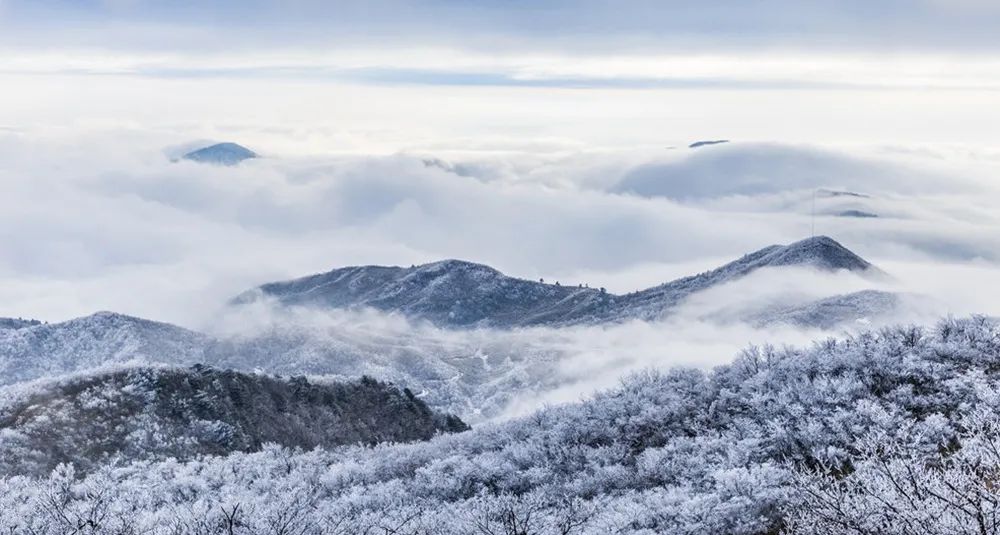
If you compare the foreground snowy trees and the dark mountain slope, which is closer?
the foreground snowy trees

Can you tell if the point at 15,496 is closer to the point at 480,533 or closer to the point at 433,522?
the point at 433,522

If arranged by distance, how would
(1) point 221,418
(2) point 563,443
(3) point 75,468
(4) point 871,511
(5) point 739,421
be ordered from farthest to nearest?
(1) point 221,418, (3) point 75,468, (2) point 563,443, (5) point 739,421, (4) point 871,511

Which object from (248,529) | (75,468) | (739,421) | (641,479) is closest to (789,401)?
(739,421)

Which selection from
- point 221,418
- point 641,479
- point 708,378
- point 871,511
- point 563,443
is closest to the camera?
point 871,511

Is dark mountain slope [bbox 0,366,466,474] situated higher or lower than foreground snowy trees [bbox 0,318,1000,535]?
lower
